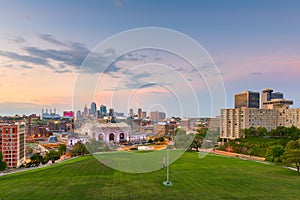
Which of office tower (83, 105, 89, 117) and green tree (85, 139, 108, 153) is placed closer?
office tower (83, 105, 89, 117)

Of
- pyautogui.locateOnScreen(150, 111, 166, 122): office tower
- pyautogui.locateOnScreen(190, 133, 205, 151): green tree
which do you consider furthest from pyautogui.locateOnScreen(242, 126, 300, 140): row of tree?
pyautogui.locateOnScreen(150, 111, 166, 122): office tower

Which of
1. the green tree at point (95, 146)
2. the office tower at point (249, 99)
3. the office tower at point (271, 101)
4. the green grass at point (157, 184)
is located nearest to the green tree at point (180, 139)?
the green grass at point (157, 184)

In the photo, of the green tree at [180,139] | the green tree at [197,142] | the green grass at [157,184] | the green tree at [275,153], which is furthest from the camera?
the green tree at [197,142]

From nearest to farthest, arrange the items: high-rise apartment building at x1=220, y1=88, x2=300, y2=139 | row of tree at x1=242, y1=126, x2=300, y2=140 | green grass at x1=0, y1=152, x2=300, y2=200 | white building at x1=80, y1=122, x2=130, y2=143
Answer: green grass at x1=0, y1=152, x2=300, y2=200 → white building at x1=80, y1=122, x2=130, y2=143 → row of tree at x1=242, y1=126, x2=300, y2=140 → high-rise apartment building at x1=220, y1=88, x2=300, y2=139

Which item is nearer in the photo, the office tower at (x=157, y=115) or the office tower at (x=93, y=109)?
the office tower at (x=93, y=109)

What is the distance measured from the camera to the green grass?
13.2 m

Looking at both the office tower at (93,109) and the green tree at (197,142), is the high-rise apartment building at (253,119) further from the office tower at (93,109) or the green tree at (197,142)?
the office tower at (93,109)

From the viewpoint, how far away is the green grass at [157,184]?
1322 cm

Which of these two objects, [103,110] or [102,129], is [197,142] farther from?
[103,110]

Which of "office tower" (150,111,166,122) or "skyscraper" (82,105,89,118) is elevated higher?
"skyscraper" (82,105,89,118)

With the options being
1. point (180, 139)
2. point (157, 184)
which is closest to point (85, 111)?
point (157, 184)

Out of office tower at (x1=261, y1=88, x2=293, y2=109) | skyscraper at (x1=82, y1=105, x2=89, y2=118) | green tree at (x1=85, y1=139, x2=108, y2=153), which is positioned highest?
office tower at (x1=261, y1=88, x2=293, y2=109)

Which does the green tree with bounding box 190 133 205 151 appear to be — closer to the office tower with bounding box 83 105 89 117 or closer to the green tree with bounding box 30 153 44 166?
the green tree with bounding box 30 153 44 166

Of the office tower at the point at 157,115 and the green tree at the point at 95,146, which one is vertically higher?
the office tower at the point at 157,115
